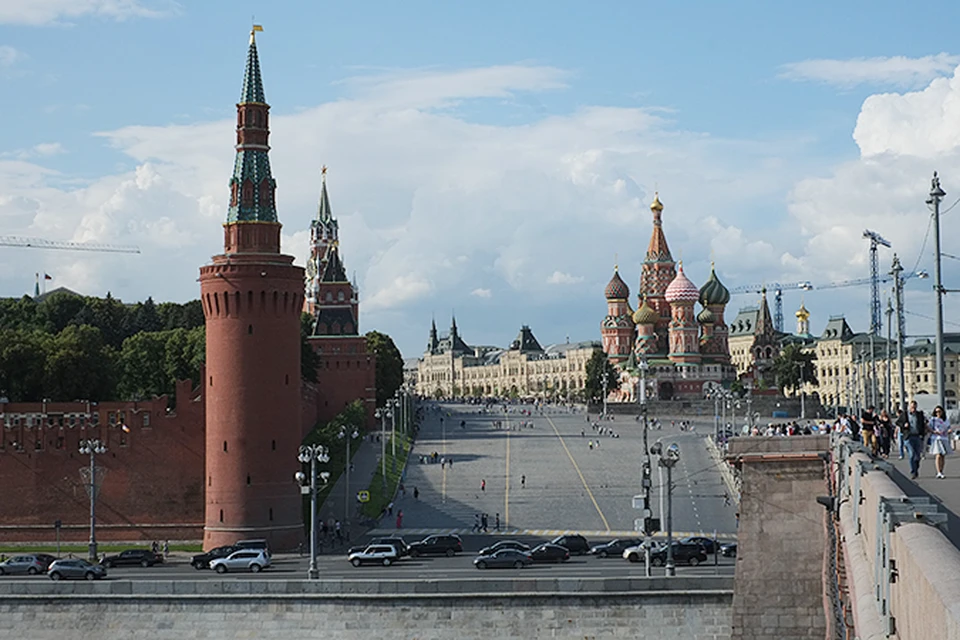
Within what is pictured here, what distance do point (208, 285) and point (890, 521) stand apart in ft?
170

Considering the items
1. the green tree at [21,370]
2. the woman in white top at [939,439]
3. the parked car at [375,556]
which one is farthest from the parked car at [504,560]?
the green tree at [21,370]

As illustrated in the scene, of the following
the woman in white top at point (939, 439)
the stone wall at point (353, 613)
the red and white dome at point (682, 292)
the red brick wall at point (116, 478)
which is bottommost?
the stone wall at point (353, 613)

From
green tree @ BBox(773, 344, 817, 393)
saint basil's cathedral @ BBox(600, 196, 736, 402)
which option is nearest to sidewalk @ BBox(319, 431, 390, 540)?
saint basil's cathedral @ BBox(600, 196, 736, 402)

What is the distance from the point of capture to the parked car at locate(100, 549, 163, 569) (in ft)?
176

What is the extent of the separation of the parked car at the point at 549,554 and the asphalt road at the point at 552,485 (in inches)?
383

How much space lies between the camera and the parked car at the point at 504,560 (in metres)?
50.2

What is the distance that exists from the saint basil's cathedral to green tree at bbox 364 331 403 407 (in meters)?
26.5

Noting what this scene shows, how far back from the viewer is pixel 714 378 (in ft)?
512

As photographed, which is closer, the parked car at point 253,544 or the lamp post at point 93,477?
the parked car at point 253,544

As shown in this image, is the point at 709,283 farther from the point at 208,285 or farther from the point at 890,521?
the point at 890,521

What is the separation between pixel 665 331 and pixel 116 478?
109317mm

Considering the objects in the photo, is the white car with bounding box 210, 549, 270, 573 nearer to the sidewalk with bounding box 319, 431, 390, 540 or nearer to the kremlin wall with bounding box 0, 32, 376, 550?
the kremlin wall with bounding box 0, 32, 376, 550

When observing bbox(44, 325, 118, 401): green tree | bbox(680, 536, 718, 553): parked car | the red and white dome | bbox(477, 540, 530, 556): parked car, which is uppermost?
the red and white dome

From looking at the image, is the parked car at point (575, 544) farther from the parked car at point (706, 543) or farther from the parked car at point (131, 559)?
the parked car at point (131, 559)
